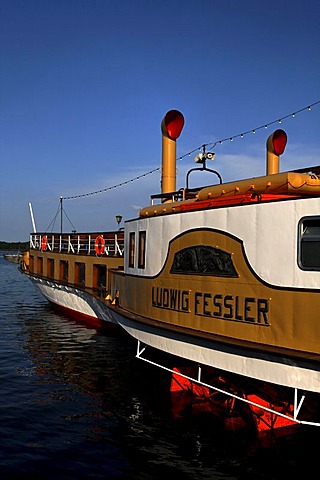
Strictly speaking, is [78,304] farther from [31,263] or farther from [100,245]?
[31,263]

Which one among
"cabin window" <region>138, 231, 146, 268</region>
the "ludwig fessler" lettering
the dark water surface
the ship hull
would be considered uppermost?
"cabin window" <region>138, 231, 146, 268</region>

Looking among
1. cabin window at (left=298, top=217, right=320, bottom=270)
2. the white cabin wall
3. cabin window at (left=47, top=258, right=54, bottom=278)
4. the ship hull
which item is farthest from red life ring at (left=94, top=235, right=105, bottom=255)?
cabin window at (left=298, top=217, right=320, bottom=270)

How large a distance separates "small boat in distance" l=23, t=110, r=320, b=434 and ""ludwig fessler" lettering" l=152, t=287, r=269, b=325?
2 cm

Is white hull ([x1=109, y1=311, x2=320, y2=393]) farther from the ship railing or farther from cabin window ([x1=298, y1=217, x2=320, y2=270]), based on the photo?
the ship railing

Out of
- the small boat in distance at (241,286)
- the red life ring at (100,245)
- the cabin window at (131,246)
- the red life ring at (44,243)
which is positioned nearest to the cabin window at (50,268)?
the red life ring at (44,243)

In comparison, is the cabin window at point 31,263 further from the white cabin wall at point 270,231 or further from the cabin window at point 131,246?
the white cabin wall at point 270,231

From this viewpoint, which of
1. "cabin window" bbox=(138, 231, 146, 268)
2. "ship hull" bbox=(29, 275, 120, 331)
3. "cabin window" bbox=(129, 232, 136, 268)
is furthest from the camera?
"ship hull" bbox=(29, 275, 120, 331)

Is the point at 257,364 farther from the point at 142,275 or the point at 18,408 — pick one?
the point at 18,408

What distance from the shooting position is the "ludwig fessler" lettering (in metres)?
9.13

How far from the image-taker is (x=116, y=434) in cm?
1093

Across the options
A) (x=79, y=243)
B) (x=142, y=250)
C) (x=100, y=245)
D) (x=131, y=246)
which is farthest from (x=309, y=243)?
(x=79, y=243)

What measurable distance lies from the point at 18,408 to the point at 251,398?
20.1ft

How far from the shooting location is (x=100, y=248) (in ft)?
77.5

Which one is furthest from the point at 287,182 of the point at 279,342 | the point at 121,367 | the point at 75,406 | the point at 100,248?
the point at 100,248
